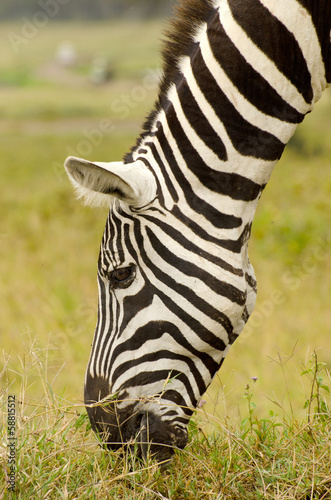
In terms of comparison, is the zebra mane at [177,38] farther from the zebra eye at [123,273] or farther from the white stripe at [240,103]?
the zebra eye at [123,273]

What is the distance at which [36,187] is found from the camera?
591 inches

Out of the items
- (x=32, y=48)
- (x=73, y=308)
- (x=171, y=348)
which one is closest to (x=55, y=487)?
(x=171, y=348)

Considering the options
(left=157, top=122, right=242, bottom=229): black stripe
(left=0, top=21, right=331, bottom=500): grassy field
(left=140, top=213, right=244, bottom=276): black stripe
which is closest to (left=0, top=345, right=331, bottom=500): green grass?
(left=0, top=21, right=331, bottom=500): grassy field

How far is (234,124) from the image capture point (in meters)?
2.75

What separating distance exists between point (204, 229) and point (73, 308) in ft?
17.0

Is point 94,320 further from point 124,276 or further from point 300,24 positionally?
point 300,24

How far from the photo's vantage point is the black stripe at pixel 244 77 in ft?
8.93

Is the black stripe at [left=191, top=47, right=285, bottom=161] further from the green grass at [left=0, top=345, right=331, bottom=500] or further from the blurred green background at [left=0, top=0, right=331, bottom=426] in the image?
the green grass at [left=0, top=345, right=331, bottom=500]

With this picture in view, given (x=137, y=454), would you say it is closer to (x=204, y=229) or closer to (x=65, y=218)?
(x=204, y=229)

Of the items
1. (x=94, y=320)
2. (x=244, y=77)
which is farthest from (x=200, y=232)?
(x=94, y=320)

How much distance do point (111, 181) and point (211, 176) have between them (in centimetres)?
54

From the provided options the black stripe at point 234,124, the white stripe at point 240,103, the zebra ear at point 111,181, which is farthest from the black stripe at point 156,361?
the white stripe at point 240,103

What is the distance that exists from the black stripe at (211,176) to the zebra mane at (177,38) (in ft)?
0.73

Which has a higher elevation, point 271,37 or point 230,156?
point 271,37
